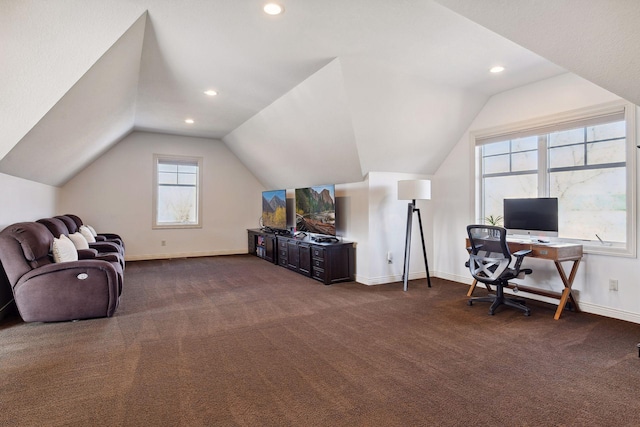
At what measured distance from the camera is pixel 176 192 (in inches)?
308

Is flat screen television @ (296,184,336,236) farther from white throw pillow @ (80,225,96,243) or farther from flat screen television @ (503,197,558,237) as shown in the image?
white throw pillow @ (80,225,96,243)

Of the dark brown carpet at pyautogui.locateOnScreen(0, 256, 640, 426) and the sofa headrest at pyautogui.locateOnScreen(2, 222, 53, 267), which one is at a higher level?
the sofa headrest at pyautogui.locateOnScreen(2, 222, 53, 267)

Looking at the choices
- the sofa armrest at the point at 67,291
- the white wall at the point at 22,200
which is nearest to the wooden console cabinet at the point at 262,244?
the sofa armrest at the point at 67,291

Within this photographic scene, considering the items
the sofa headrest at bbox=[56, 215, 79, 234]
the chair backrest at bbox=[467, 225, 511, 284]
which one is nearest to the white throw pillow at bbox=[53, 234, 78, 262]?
the sofa headrest at bbox=[56, 215, 79, 234]

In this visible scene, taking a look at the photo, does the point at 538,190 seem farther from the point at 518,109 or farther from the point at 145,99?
the point at 145,99

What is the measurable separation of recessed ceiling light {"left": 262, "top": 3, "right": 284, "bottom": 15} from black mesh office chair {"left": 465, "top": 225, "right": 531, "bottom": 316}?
2.96 meters

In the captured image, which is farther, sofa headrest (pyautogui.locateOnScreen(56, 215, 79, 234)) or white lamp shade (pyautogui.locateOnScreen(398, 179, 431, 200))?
sofa headrest (pyautogui.locateOnScreen(56, 215, 79, 234))

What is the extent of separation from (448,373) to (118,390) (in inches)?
86.3

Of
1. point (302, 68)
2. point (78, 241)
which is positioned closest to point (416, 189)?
point (302, 68)

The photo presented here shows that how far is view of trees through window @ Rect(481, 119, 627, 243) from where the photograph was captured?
371cm

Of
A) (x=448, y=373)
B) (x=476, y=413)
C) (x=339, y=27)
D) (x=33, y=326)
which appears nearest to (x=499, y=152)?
(x=339, y=27)

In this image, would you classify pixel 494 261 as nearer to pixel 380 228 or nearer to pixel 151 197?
pixel 380 228

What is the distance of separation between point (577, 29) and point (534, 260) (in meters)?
3.08

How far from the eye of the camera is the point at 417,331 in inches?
127
